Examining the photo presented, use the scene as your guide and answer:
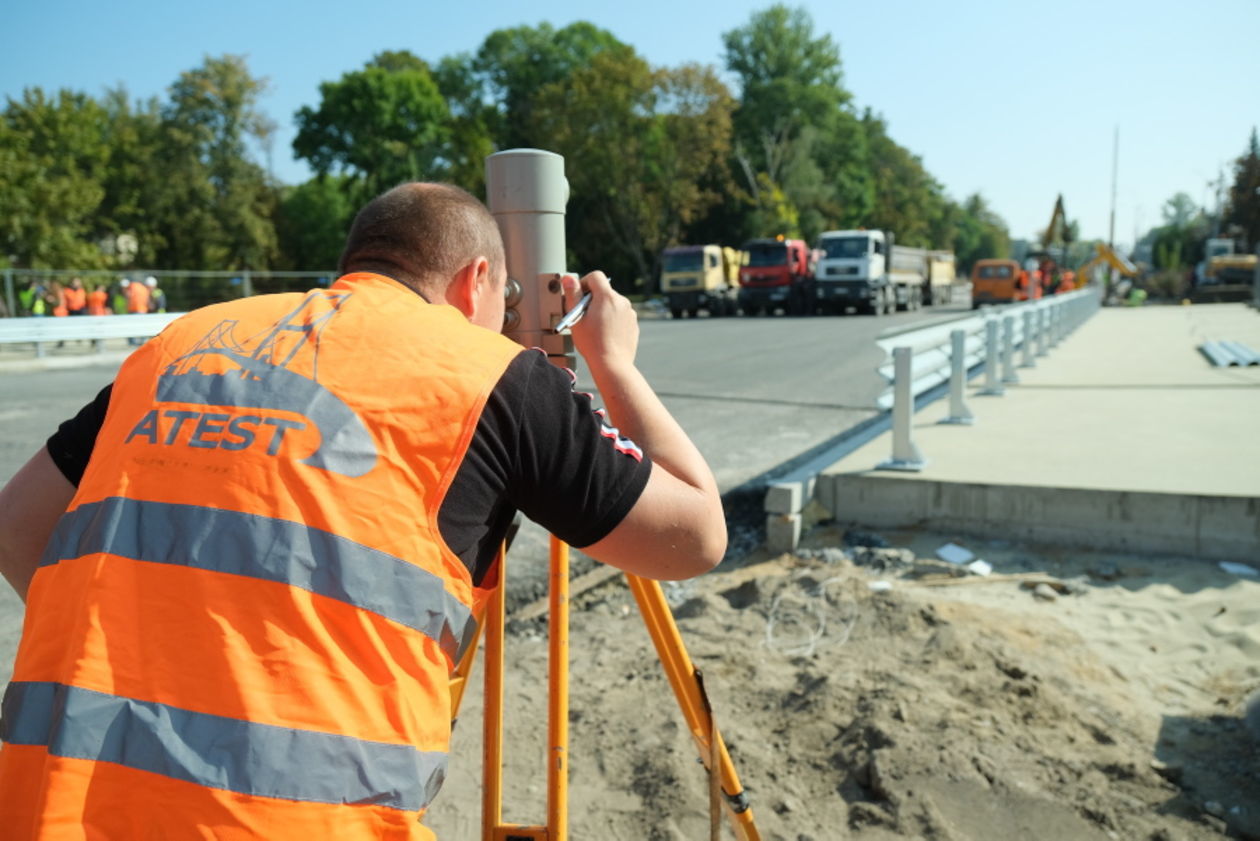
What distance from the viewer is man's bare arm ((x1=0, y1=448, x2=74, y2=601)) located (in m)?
1.58

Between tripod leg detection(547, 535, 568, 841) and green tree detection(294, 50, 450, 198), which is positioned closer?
tripod leg detection(547, 535, 568, 841)

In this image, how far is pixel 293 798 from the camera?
115cm

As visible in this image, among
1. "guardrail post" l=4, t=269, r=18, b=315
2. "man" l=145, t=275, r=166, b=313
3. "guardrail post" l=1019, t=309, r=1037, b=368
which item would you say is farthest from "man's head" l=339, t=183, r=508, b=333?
"man" l=145, t=275, r=166, b=313

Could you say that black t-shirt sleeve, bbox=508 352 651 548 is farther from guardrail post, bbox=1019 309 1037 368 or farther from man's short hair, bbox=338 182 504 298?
guardrail post, bbox=1019 309 1037 368

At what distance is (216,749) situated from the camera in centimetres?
114

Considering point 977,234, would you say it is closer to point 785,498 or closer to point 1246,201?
point 1246,201

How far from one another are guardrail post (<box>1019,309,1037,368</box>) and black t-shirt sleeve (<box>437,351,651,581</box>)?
39.1ft

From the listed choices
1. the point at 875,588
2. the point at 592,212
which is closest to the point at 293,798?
the point at 875,588

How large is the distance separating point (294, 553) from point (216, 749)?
0.25 meters

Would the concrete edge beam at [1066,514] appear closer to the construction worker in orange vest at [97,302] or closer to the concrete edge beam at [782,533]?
the concrete edge beam at [782,533]

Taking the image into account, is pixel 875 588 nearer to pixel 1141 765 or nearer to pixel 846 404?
pixel 1141 765

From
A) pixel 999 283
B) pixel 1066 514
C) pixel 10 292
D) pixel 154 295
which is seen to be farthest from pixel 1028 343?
pixel 999 283

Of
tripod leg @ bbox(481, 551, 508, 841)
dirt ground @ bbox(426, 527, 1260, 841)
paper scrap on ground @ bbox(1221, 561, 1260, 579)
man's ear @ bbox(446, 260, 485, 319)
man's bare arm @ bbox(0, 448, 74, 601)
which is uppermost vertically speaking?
man's ear @ bbox(446, 260, 485, 319)

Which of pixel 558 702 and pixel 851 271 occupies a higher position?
pixel 851 271
